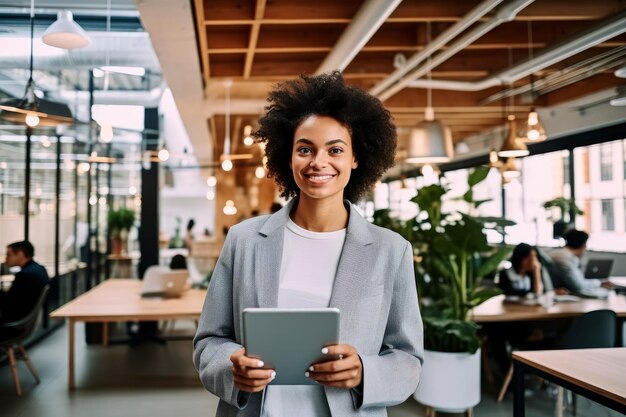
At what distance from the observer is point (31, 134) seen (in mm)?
6629

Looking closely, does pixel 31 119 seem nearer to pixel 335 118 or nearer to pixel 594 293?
pixel 335 118

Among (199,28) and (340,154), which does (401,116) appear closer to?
(199,28)

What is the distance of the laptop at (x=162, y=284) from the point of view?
18.9 ft

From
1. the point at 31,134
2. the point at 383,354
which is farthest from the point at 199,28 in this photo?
the point at 383,354

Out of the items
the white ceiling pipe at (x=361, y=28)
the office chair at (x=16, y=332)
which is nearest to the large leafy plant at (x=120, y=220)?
the office chair at (x=16, y=332)

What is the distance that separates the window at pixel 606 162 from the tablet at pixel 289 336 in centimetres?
730

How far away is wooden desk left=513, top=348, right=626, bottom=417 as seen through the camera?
2230 millimetres

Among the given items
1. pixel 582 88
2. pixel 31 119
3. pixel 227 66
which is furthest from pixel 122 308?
pixel 582 88

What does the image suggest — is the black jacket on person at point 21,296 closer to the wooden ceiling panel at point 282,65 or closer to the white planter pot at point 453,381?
the wooden ceiling panel at point 282,65

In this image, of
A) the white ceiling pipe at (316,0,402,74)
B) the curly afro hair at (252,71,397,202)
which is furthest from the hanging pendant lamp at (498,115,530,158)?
the curly afro hair at (252,71,397,202)

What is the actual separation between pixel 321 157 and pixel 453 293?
10.2 feet

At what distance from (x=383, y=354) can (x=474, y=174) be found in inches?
112

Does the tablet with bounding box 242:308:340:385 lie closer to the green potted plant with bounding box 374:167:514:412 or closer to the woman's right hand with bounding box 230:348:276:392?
the woman's right hand with bounding box 230:348:276:392

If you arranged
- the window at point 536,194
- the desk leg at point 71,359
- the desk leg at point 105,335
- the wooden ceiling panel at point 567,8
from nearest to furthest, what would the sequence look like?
1. the wooden ceiling panel at point 567,8
2. the desk leg at point 71,359
3. the desk leg at point 105,335
4. the window at point 536,194
